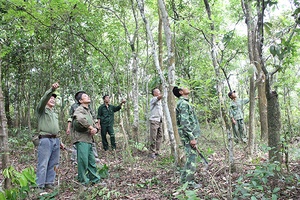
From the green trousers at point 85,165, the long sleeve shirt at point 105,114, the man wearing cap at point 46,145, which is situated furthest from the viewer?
the long sleeve shirt at point 105,114

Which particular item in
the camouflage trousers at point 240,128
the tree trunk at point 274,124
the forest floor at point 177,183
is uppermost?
the tree trunk at point 274,124

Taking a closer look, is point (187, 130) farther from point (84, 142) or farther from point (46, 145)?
point (46, 145)

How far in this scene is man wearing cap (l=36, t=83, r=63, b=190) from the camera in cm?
490

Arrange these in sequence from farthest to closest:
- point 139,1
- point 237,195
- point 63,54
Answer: point 63,54 → point 139,1 → point 237,195

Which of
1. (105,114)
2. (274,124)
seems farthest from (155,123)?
(274,124)

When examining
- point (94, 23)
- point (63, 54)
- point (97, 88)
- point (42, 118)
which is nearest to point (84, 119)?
point (42, 118)

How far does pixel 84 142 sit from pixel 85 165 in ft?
1.42

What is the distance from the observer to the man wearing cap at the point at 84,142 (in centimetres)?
503

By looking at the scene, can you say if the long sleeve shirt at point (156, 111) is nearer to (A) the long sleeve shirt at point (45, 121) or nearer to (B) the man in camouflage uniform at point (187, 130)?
(B) the man in camouflage uniform at point (187, 130)

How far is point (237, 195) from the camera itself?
11.7ft

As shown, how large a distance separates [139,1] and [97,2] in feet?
12.5

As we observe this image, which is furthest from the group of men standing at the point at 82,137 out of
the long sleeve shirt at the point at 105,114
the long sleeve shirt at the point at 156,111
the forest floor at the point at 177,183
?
the long sleeve shirt at the point at 105,114

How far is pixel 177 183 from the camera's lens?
4.82 m

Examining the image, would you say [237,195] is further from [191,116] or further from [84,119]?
[84,119]
